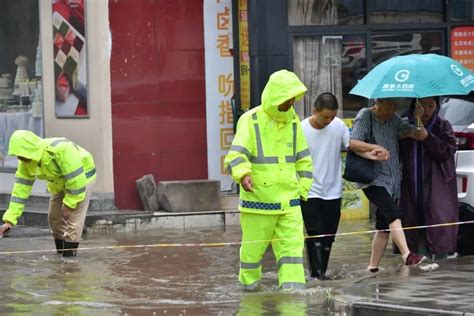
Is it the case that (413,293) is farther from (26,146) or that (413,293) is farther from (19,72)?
(19,72)

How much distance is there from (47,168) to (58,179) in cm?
32

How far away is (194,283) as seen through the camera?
11.4m

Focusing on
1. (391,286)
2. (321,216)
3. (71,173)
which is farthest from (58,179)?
(391,286)

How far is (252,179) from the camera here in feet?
33.4

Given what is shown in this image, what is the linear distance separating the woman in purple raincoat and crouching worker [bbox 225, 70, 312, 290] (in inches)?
48.6

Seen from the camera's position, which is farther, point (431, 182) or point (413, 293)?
point (431, 182)

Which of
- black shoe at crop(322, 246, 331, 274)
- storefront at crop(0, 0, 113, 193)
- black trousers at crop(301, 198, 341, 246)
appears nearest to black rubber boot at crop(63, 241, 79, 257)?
storefront at crop(0, 0, 113, 193)

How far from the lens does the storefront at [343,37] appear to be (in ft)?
51.6

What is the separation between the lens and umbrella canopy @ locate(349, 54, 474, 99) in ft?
34.6

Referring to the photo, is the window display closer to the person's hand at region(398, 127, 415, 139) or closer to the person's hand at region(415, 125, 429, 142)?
the person's hand at region(398, 127, 415, 139)

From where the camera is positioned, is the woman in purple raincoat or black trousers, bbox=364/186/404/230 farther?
the woman in purple raincoat

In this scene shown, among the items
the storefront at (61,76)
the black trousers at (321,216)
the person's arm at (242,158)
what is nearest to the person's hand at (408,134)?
the black trousers at (321,216)

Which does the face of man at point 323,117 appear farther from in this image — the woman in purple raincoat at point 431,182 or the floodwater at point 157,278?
the floodwater at point 157,278

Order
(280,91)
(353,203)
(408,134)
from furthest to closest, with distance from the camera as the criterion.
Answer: (353,203) → (408,134) → (280,91)
